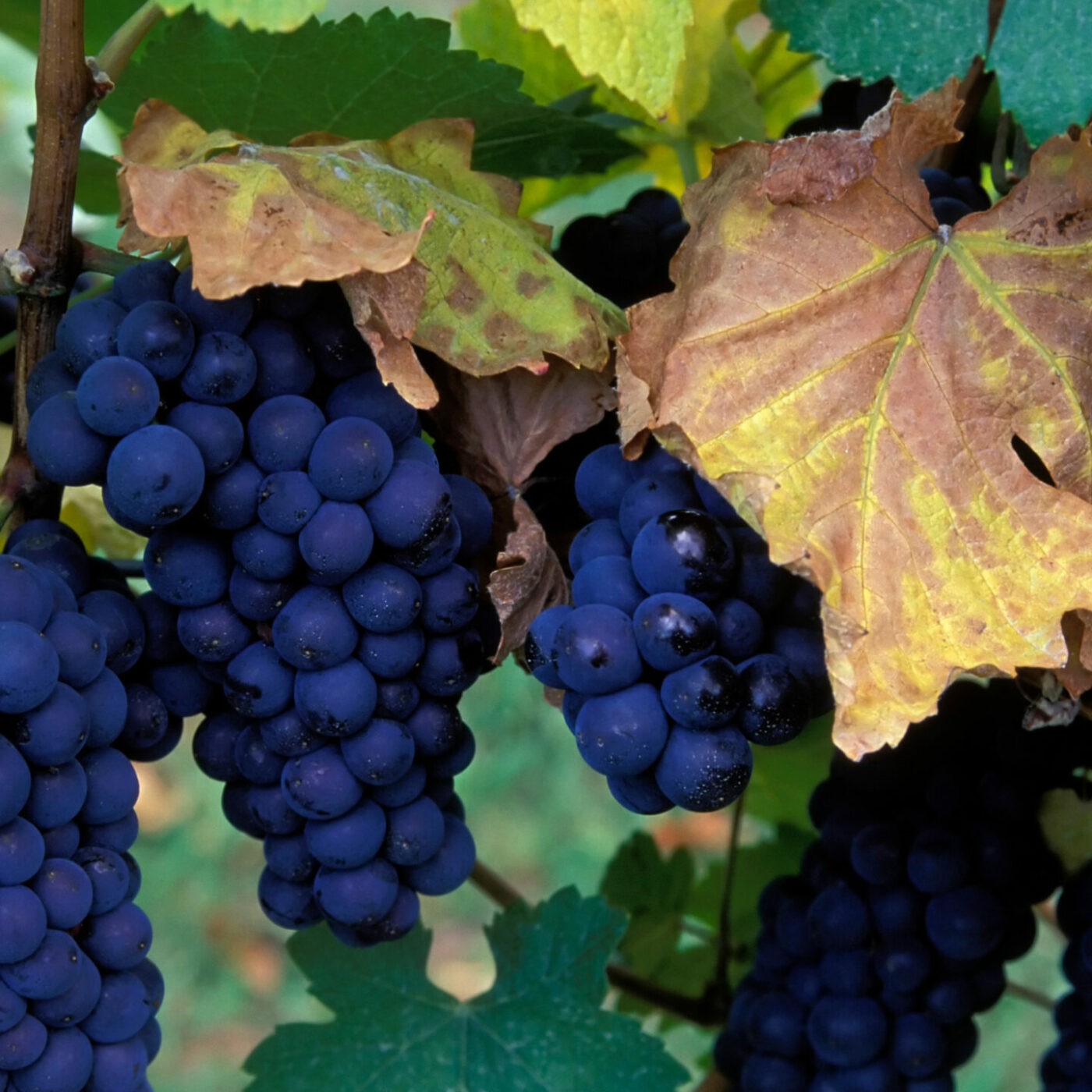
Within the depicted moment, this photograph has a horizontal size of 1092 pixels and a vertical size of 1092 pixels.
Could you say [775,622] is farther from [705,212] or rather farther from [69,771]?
[69,771]

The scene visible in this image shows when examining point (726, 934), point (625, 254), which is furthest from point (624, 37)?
point (726, 934)

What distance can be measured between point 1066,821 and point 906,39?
1.36 ft

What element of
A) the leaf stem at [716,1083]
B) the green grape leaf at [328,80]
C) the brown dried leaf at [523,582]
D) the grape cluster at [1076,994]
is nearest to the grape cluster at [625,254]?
the green grape leaf at [328,80]

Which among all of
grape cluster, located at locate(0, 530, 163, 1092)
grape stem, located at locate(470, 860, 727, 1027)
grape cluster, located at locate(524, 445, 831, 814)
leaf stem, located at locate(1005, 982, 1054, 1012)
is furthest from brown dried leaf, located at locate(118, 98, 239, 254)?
leaf stem, located at locate(1005, 982, 1054, 1012)

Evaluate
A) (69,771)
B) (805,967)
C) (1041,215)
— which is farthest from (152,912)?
(1041,215)

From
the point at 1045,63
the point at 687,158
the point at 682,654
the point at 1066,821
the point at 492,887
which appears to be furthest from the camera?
the point at 492,887

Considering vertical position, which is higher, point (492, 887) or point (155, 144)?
point (155, 144)

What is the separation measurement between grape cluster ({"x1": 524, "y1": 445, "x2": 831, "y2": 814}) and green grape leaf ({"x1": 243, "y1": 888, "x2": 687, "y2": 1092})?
35 centimetres

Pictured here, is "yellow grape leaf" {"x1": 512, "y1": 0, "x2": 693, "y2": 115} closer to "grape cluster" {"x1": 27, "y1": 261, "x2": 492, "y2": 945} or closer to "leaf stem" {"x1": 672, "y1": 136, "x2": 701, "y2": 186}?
"grape cluster" {"x1": 27, "y1": 261, "x2": 492, "y2": 945}

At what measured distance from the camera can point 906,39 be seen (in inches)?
23.3

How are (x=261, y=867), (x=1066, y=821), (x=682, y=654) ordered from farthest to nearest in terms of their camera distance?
(x=261, y=867)
(x=1066, y=821)
(x=682, y=654)

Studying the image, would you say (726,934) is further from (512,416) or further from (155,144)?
(155,144)

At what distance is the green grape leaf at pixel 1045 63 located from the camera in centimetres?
56

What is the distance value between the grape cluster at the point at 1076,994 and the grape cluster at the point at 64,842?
1.60 ft
